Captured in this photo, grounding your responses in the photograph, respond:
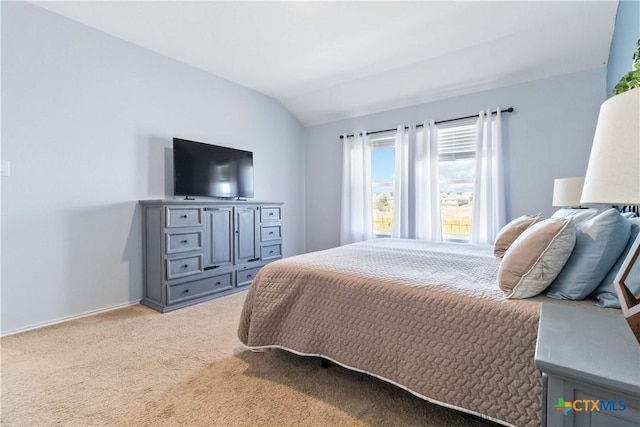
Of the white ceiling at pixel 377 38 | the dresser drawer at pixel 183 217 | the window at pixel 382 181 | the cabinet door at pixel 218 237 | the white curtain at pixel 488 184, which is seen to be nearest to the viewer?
the white ceiling at pixel 377 38

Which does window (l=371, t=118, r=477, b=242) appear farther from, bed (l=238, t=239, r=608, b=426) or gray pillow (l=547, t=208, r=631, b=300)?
gray pillow (l=547, t=208, r=631, b=300)

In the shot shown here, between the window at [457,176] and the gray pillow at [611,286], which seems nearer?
the gray pillow at [611,286]

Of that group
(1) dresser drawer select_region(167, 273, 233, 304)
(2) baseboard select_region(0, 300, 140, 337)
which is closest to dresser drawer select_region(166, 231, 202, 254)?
(1) dresser drawer select_region(167, 273, 233, 304)

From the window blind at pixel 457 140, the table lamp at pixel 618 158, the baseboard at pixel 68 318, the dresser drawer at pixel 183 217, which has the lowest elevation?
the baseboard at pixel 68 318

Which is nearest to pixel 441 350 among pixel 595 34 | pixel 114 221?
pixel 114 221

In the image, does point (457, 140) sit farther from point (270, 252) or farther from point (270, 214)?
point (270, 252)

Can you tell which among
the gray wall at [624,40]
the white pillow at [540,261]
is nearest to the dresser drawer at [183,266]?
the white pillow at [540,261]

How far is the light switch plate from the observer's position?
232 centimetres

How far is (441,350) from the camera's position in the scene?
129 centimetres

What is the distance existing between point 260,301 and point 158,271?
1.60 metres

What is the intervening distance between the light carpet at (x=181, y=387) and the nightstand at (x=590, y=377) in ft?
2.63

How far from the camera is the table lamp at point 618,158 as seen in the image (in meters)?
0.61

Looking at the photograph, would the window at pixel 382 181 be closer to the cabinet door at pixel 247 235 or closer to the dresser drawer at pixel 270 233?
the dresser drawer at pixel 270 233

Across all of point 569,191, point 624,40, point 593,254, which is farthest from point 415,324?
point 624,40
